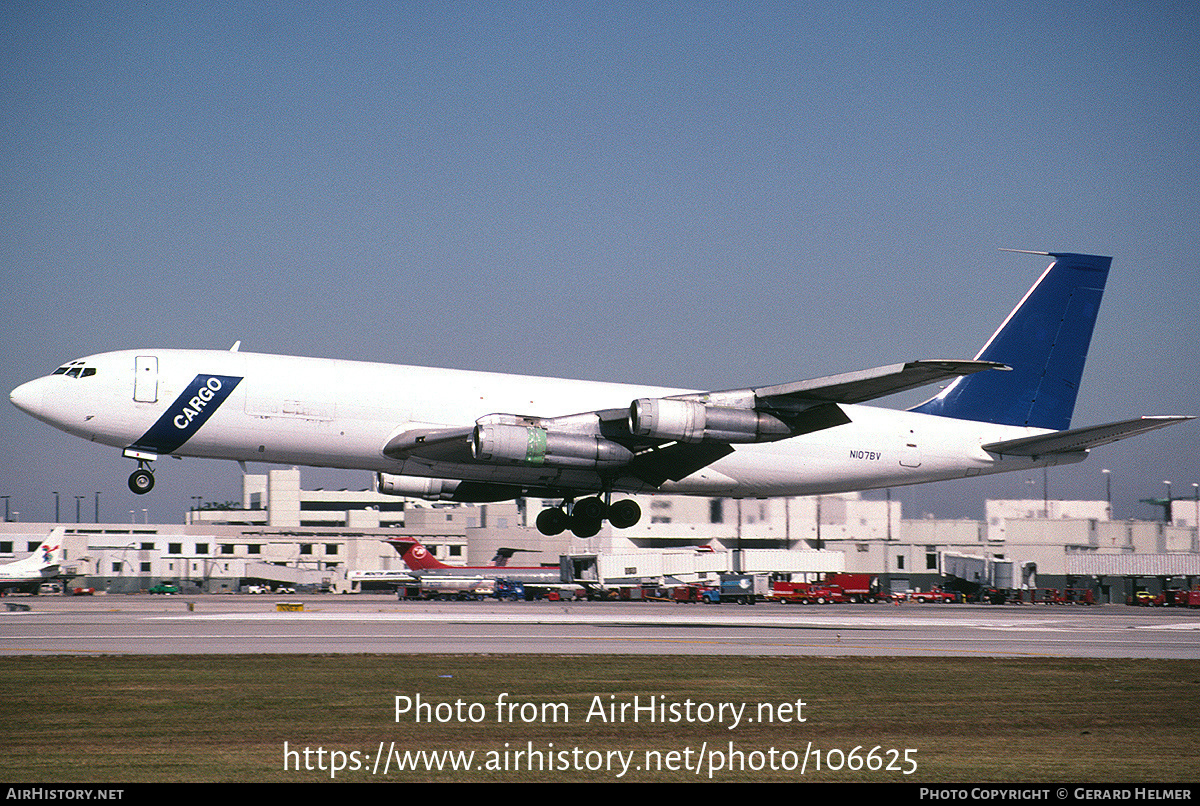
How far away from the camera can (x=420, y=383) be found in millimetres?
36406

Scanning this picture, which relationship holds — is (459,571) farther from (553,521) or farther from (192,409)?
(192,409)

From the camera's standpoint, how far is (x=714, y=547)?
89000mm

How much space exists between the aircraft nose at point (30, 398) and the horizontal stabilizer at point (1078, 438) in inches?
1224

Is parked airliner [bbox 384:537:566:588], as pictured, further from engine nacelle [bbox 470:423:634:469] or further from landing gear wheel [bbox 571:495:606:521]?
engine nacelle [bbox 470:423:634:469]

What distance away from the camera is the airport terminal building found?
85312 millimetres

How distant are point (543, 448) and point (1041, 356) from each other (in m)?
20.1

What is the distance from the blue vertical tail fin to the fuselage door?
26.2 m

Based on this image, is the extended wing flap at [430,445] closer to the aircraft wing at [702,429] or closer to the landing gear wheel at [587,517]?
the aircraft wing at [702,429]

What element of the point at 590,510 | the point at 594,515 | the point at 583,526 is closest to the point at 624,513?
the point at 594,515

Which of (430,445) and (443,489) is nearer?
(430,445)

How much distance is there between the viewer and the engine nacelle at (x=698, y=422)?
35.1m

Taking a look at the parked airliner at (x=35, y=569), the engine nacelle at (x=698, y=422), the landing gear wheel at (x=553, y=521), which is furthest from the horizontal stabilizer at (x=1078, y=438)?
the parked airliner at (x=35, y=569)
